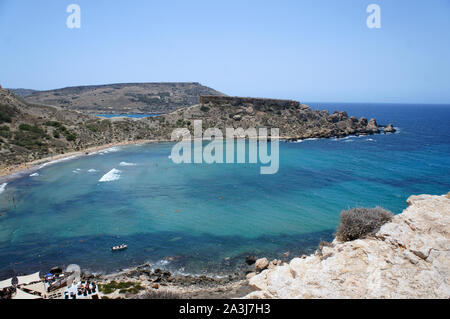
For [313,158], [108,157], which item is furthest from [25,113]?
[313,158]

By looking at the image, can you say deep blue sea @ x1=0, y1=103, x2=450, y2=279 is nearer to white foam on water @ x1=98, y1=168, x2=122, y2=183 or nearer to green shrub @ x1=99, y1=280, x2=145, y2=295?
white foam on water @ x1=98, y1=168, x2=122, y2=183

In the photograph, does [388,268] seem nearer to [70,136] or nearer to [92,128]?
[70,136]

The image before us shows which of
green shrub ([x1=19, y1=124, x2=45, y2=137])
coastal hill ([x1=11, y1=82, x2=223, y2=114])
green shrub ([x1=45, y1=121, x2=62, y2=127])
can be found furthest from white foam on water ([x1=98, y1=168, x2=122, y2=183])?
coastal hill ([x1=11, y1=82, x2=223, y2=114])

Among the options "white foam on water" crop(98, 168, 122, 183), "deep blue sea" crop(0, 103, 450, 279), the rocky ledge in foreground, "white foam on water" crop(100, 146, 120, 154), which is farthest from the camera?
"white foam on water" crop(100, 146, 120, 154)

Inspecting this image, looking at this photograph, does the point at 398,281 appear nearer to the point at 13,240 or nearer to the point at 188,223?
the point at 188,223

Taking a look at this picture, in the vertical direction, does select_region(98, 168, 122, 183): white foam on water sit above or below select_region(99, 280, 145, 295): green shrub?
above
